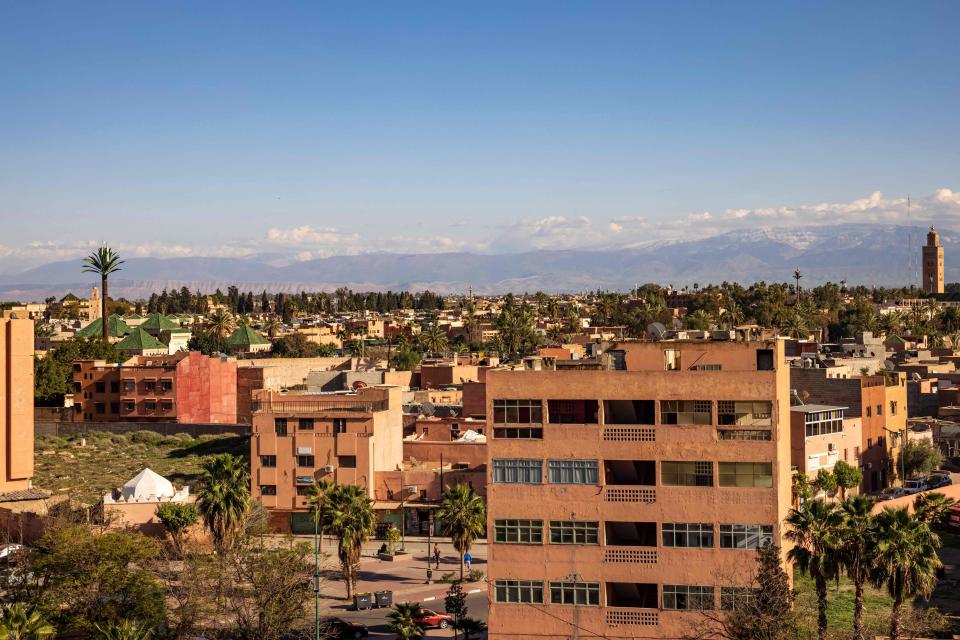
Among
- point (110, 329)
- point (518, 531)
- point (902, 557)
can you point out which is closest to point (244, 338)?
point (110, 329)

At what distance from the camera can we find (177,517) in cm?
5191

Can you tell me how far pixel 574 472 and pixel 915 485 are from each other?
36.1m

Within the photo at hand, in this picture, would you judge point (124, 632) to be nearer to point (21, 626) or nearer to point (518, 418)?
point (21, 626)

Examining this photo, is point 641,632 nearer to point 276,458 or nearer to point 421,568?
point 421,568

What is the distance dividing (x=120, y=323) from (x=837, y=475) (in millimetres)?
114444

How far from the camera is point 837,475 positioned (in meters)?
57.5

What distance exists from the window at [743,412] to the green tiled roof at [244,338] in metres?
118

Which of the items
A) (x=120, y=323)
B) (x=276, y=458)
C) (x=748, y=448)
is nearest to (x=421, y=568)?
(x=276, y=458)

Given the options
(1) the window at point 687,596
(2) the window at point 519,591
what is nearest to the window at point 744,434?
(1) the window at point 687,596

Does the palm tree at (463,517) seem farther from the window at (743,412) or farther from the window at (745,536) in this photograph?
the window at (743,412)

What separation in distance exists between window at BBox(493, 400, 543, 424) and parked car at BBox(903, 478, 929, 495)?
1283 inches

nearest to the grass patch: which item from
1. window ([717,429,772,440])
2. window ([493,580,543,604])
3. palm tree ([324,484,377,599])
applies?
palm tree ([324,484,377,599])

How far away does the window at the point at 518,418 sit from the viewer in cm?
3356

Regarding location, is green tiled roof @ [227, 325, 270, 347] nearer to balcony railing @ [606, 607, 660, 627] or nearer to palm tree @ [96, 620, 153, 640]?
palm tree @ [96, 620, 153, 640]
